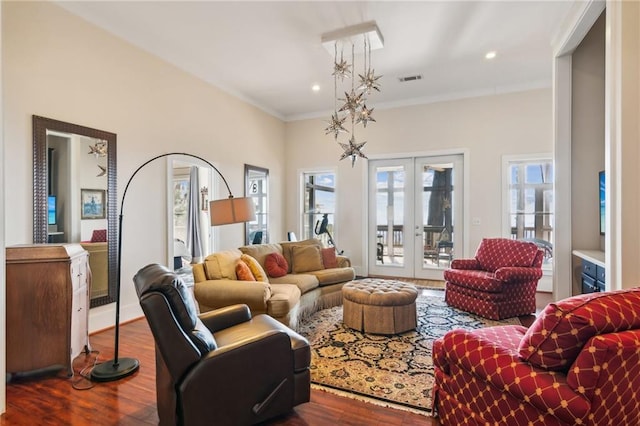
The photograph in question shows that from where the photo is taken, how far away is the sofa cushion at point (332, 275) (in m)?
4.24

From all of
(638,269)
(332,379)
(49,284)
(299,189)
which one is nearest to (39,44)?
(49,284)

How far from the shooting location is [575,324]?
4.58ft

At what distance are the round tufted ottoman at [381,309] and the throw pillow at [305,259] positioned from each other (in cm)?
96

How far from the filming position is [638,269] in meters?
2.34

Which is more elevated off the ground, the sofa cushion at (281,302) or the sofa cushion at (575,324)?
the sofa cushion at (575,324)

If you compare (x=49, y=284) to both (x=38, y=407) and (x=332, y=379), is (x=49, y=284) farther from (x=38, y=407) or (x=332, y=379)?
(x=332, y=379)

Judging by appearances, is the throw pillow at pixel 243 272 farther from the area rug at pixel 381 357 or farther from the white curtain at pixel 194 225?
the white curtain at pixel 194 225

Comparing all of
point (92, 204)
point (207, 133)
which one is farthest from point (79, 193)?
point (207, 133)

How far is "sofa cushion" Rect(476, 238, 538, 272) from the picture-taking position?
13.4 feet

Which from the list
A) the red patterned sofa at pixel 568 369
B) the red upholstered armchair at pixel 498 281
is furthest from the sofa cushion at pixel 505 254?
the red patterned sofa at pixel 568 369

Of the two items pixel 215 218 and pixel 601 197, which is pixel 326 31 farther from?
pixel 601 197

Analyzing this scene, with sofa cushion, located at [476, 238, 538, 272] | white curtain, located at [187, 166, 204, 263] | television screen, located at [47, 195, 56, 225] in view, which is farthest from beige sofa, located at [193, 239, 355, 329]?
white curtain, located at [187, 166, 204, 263]

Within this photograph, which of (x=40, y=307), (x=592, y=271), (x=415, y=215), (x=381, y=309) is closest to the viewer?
(x=40, y=307)

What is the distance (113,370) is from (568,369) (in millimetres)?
3024
